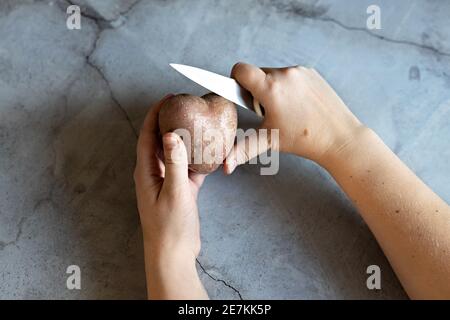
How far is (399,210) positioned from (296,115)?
0.30m

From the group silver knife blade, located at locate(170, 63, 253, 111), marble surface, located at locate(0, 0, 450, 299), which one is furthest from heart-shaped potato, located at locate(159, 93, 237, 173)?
marble surface, located at locate(0, 0, 450, 299)

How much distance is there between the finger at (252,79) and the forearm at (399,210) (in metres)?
0.24

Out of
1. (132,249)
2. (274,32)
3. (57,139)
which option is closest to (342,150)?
(274,32)

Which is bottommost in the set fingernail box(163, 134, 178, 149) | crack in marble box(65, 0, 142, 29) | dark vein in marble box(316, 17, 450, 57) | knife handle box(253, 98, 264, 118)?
fingernail box(163, 134, 178, 149)

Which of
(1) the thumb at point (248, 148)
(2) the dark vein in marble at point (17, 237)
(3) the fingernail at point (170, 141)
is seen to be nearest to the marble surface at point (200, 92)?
(2) the dark vein in marble at point (17, 237)

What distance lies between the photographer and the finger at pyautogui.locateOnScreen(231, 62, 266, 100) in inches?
40.8

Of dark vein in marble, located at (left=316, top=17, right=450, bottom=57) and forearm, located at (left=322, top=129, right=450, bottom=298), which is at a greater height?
dark vein in marble, located at (left=316, top=17, right=450, bottom=57)

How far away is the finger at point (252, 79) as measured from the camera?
1.04m

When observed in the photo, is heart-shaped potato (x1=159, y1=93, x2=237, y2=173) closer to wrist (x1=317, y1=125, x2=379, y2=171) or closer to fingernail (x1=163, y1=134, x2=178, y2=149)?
fingernail (x1=163, y1=134, x2=178, y2=149)

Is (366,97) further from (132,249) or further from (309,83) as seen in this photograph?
(132,249)

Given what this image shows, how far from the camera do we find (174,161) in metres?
0.93

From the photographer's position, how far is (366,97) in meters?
1.23

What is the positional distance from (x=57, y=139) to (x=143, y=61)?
0.95ft

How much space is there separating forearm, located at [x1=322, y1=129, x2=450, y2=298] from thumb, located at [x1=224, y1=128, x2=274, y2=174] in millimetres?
160
